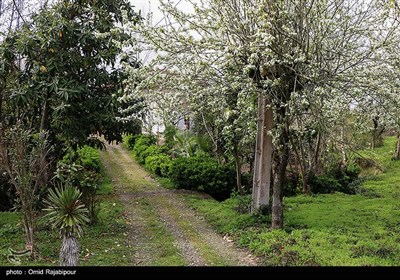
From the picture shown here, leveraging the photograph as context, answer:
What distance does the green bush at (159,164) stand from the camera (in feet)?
57.9

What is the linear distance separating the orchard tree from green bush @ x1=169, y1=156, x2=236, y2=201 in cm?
564

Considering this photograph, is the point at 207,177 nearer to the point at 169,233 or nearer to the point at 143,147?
the point at 169,233

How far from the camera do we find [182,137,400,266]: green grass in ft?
24.6

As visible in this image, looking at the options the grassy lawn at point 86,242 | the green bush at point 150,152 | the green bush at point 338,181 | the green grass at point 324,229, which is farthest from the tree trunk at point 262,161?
the green bush at point 150,152

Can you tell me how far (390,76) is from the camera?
30.1ft

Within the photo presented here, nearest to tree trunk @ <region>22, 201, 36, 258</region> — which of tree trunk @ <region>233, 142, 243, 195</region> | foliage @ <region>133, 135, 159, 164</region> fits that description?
tree trunk @ <region>233, 142, 243, 195</region>

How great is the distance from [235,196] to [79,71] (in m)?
6.17

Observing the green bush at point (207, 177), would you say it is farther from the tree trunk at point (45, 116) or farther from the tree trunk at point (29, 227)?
the tree trunk at point (29, 227)

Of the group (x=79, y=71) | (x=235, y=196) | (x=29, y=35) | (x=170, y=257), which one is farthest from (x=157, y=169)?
(x=170, y=257)

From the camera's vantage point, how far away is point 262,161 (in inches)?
424

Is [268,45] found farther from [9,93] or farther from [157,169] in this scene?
[157,169]

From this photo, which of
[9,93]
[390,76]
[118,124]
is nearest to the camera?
[390,76]

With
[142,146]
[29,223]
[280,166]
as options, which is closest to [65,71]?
[29,223]

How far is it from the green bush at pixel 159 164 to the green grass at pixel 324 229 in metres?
3.47
